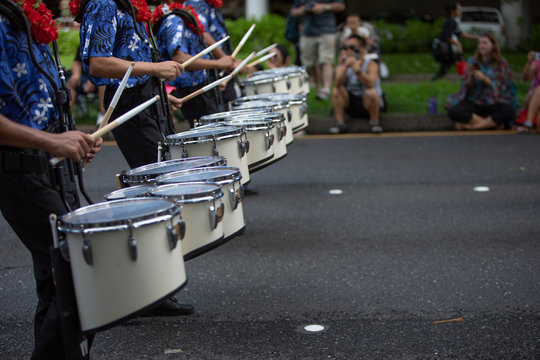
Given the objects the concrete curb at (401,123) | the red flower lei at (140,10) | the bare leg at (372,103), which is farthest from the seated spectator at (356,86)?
the red flower lei at (140,10)

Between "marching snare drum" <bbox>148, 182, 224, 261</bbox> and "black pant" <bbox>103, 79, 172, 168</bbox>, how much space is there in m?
1.18

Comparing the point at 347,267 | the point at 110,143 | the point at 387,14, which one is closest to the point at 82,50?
the point at 347,267

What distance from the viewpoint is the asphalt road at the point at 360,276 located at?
4.12 metres

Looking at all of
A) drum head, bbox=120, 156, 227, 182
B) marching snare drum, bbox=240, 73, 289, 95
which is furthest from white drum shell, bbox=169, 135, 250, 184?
marching snare drum, bbox=240, 73, 289, 95

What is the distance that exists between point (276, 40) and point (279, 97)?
34.5ft

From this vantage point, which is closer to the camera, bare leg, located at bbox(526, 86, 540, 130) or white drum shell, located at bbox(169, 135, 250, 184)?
white drum shell, located at bbox(169, 135, 250, 184)

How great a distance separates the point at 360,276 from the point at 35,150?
8.72 feet

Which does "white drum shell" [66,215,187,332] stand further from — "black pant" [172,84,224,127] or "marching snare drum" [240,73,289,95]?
"marching snare drum" [240,73,289,95]

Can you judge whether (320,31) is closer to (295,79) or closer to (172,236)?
(295,79)

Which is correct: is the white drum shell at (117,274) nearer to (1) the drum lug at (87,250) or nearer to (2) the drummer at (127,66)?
(1) the drum lug at (87,250)

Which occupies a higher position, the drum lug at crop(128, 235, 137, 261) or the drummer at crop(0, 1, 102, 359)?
the drummer at crop(0, 1, 102, 359)

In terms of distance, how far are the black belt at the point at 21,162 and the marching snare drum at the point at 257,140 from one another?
6.55ft

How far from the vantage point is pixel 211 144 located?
4.32m

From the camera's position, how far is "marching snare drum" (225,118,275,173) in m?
5.02
